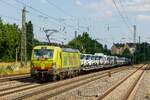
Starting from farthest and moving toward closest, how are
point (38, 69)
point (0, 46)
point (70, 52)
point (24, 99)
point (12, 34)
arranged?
1. point (12, 34)
2. point (0, 46)
3. point (70, 52)
4. point (38, 69)
5. point (24, 99)

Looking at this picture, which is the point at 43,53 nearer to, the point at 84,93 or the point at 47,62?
the point at 47,62

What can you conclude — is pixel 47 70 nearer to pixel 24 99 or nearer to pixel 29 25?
pixel 24 99

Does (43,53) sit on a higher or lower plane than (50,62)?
higher

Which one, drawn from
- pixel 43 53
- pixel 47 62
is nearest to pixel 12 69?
pixel 43 53

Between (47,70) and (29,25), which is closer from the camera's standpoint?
(47,70)

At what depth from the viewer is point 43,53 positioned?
3369cm

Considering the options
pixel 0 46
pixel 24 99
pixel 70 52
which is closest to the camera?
pixel 24 99

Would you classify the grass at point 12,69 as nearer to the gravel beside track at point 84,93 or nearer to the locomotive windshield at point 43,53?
the locomotive windshield at point 43,53

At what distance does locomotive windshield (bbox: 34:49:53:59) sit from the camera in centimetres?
3347

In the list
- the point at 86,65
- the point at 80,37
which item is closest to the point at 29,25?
the point at 80,37

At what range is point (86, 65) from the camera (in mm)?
59438

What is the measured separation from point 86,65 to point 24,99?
38934 millimetres

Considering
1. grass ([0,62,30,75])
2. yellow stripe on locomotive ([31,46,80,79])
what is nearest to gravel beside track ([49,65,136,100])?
yellow stripe on locomotive ([31,46,80,79])

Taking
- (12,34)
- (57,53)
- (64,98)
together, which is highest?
(12,34)
